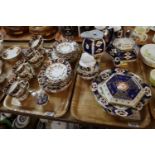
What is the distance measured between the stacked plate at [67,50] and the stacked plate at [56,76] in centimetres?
3

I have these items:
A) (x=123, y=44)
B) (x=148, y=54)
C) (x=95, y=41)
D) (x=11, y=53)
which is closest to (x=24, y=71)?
(x=11, y=53)

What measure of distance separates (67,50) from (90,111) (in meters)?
0.29

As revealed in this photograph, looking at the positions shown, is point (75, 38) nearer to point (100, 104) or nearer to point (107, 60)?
point (107, 60)

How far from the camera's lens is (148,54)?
0.89m

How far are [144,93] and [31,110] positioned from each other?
42 cm

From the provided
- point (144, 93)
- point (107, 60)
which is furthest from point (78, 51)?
point (144, 93)

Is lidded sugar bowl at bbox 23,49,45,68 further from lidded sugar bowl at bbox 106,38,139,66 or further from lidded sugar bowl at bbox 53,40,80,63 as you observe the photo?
lidded sugar bowl at bbox 106,38,139,66

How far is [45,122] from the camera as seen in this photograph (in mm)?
1067

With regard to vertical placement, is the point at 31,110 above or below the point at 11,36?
below

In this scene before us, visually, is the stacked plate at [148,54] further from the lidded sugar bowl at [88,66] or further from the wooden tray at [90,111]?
the lidded sugar bowl at [88,66]

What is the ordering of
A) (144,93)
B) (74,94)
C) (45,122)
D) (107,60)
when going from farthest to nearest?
(45,122)
(107,60)
(74,94)
(144,93)

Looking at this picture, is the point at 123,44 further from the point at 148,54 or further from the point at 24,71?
the point at 24,71

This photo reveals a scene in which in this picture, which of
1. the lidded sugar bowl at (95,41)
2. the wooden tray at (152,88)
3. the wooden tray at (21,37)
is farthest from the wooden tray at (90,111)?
the wooden tray at (21,37)

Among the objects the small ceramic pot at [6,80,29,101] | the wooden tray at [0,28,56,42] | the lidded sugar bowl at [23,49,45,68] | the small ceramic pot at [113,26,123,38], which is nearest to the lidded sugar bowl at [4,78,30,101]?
the small ceramic pot at [6,80,29,101]
